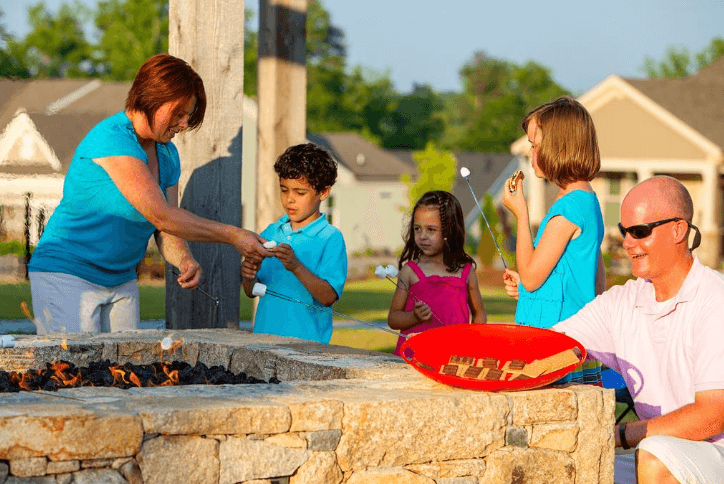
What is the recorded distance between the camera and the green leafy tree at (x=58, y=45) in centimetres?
4388

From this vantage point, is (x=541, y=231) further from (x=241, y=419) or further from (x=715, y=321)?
(x=241, y=419)

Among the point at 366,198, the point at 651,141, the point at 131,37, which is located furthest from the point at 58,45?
the point at 651,141

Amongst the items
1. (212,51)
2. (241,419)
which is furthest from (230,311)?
(241,419)

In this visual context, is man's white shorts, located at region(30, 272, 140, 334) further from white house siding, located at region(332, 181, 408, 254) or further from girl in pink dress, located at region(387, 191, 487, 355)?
white house siding, located at region(332, 181, 408, 254)

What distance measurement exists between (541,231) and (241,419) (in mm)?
1671

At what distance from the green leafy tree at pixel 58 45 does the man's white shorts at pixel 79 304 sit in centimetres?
3964

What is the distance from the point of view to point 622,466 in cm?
517

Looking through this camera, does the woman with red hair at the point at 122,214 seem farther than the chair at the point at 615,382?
No

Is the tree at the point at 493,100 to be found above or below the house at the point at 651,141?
above

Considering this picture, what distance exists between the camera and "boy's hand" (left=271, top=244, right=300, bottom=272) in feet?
14.6

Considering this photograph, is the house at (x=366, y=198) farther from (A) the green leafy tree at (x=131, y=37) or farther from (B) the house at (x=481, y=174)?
(A) the green leafy tree at (x=131, y=37)

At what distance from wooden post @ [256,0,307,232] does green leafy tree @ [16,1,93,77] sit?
125 ft

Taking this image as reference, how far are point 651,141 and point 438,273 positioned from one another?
2324cm

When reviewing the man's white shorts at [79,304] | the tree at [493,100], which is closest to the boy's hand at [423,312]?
the man's white shorts at [79,304]
